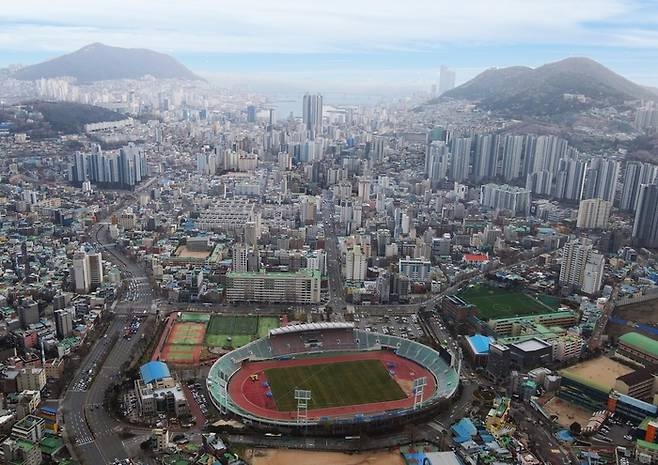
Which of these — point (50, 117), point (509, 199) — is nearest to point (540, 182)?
point (509, 199)

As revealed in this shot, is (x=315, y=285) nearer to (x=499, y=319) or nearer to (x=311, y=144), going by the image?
(x=499, y=319)

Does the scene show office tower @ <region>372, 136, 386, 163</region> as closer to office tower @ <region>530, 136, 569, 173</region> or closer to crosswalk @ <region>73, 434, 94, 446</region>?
office tower @ <region>530, 136, 569, 173</region>

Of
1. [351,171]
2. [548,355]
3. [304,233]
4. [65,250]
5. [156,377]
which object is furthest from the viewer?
[351,171]

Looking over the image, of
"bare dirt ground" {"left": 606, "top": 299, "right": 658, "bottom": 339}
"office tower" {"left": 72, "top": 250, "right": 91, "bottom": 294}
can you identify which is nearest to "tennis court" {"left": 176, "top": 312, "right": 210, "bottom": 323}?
"office tower" {"left": 72, "top": 250, "right": 91, "bottom": 294}

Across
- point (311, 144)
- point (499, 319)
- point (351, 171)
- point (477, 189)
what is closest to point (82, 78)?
point (311, 144)

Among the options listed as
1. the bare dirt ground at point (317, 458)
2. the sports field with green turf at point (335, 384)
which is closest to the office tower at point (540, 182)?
the sports field with green turf at point (335, 384)

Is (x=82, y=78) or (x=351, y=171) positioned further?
(x=82, y=78)
